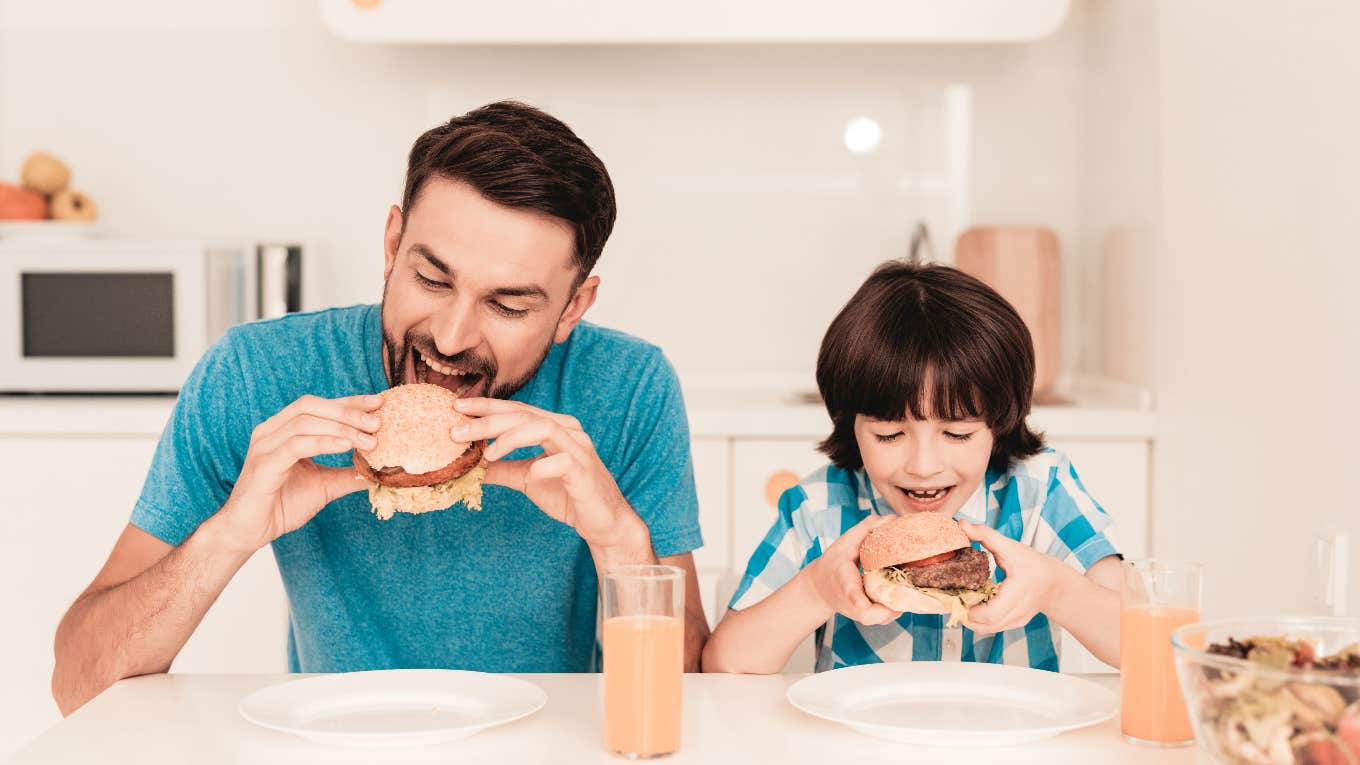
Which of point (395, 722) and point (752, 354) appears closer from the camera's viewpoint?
point (395, 722)

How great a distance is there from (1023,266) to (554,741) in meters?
2.07

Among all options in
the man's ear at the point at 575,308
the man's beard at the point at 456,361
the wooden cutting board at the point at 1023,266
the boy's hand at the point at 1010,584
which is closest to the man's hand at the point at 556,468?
the man's beard at the point at 456,361

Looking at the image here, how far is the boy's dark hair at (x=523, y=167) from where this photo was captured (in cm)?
142

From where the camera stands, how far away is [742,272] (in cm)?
302

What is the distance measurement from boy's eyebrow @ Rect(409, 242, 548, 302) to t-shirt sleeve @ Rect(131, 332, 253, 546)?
0.97ft

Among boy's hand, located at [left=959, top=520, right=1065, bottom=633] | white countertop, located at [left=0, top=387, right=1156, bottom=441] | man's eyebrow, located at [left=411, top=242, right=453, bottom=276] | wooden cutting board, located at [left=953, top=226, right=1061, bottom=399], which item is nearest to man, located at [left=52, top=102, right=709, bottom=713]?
man's eyebrow, located at [left=411, top=242, right=453, bottom=276]

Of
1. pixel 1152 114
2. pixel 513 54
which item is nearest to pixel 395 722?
pixel 1152 114

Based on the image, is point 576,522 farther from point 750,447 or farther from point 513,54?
point 513,54

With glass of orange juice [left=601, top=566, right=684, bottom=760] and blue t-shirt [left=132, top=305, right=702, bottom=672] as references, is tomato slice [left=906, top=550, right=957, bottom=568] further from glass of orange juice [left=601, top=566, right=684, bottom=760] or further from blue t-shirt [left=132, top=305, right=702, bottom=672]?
blue t-shirt [left=132, top=305, right=702, bottom=672]

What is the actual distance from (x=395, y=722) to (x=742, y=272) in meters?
2.08

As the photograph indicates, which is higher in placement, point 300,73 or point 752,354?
point 300,73

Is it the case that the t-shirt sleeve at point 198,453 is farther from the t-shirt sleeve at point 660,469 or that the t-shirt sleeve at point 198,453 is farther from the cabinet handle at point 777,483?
the cabinet handle at point 777,483

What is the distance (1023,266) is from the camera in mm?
2830

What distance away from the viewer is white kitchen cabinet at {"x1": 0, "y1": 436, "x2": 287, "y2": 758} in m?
2.49
